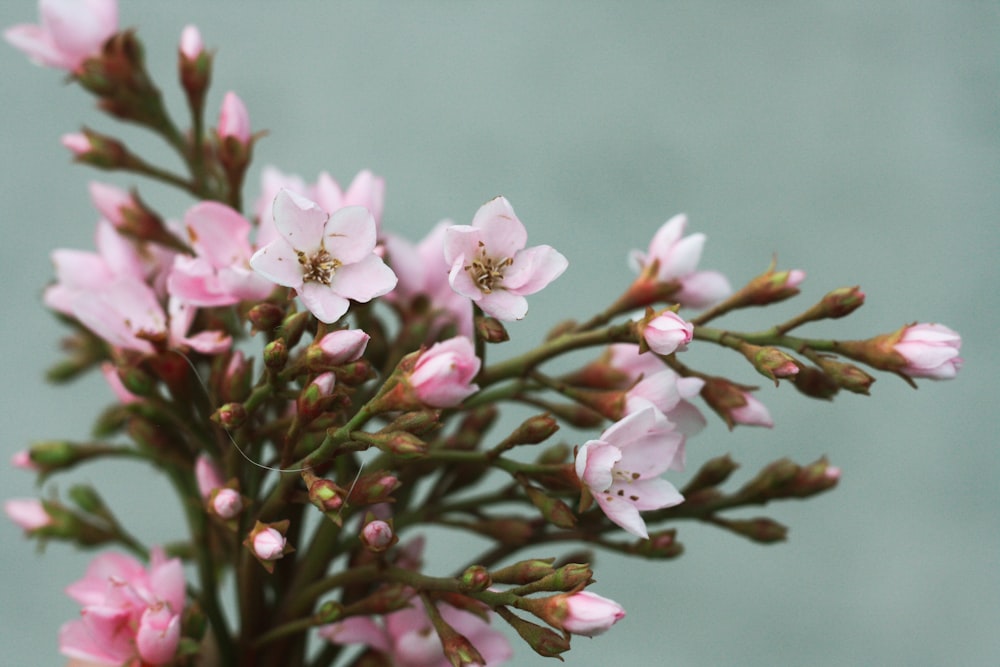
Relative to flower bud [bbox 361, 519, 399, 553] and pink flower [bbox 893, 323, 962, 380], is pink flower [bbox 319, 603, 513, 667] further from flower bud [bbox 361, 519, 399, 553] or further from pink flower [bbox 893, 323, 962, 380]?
pink flower [bbox 893, 323, 962, 380]

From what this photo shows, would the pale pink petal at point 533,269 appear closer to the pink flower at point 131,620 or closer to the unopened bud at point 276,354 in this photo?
the unopened bud at point 276,354

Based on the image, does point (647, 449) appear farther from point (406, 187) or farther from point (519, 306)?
point (406, 187)

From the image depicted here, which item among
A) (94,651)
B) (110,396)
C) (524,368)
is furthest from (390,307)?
(110,396)

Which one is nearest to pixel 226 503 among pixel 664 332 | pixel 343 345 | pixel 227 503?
pixel 227 503

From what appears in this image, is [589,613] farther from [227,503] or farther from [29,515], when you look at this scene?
[29,515]

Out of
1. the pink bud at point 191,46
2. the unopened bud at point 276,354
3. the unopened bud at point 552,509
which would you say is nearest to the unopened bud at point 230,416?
the unopened bud at point 276,354

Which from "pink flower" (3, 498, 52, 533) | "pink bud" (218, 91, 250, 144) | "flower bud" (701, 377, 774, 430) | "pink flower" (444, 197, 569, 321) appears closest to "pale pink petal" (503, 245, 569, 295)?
"pink flower" (444, 197, 569, 321)
